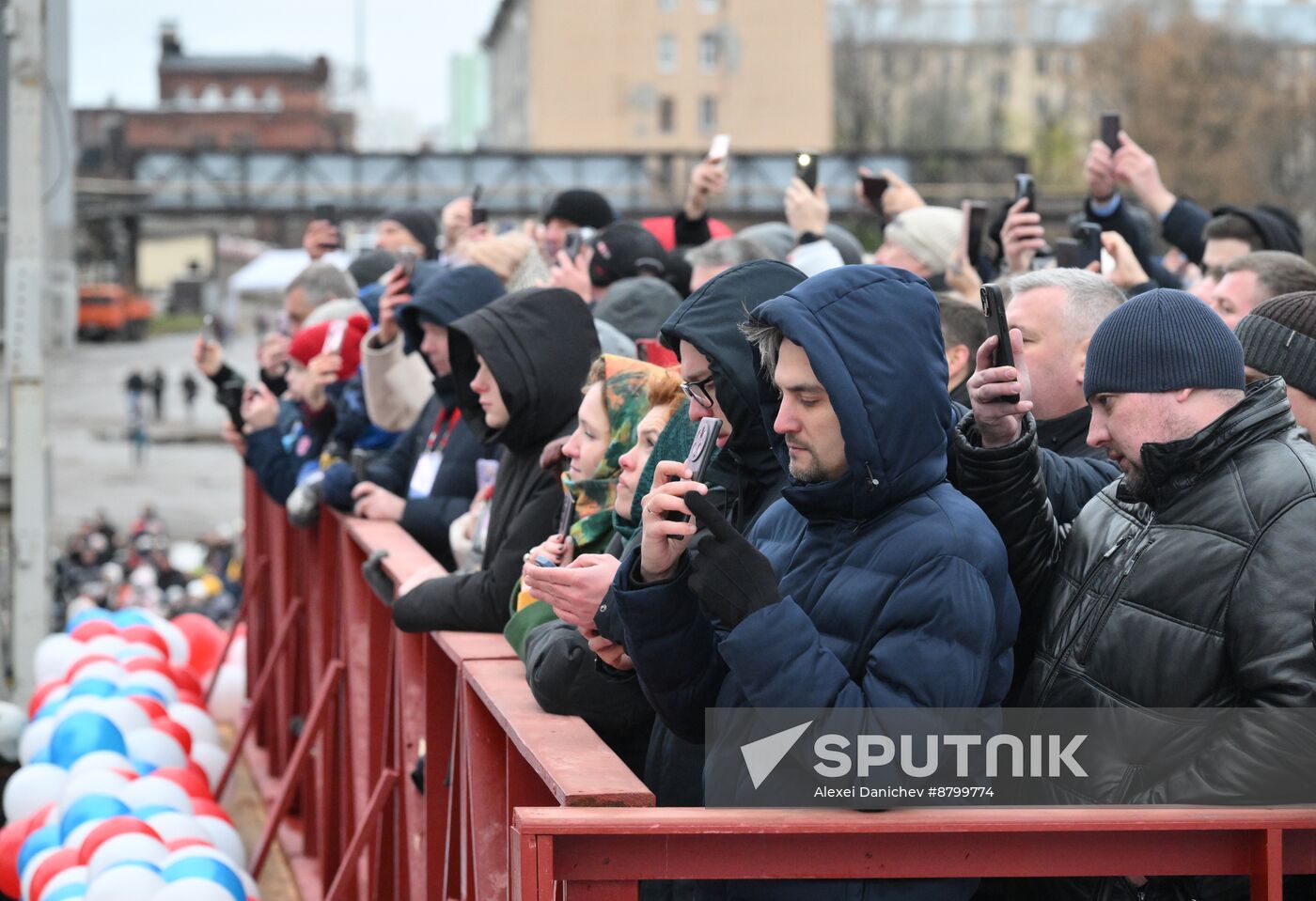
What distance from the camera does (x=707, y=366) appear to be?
11.4ft

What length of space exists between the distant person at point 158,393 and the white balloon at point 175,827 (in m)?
40.2

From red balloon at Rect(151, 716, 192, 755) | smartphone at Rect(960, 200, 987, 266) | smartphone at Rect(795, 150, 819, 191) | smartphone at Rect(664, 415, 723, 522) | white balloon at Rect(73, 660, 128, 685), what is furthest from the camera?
white balloon at Rect(73, 660, 128, 685)

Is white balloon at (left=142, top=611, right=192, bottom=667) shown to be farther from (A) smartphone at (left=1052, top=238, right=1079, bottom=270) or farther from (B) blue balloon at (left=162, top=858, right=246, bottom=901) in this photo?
(A) smartphone at (left=1052, top=238, right=1079, bottom=270)

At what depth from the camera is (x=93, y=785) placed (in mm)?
6797

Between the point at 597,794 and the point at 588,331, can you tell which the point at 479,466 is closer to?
the point at 588,331

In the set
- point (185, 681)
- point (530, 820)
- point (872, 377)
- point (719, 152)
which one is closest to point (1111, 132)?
point (719, 152)

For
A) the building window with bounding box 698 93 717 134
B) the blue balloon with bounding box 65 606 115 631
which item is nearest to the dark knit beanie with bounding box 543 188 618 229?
the blue balloon with bounding box 65 606 115 631

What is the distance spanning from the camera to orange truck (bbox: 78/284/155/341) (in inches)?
2552

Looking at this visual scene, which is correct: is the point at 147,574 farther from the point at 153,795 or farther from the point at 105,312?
the point at 105,312

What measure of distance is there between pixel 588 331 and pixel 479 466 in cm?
83

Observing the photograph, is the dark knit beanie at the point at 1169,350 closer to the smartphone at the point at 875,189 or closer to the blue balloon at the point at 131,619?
the smartphone at the point at 875,189

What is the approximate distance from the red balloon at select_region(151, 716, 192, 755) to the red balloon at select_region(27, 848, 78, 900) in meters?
1.37

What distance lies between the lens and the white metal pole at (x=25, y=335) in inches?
417

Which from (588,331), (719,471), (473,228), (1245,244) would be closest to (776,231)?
(473,228)
